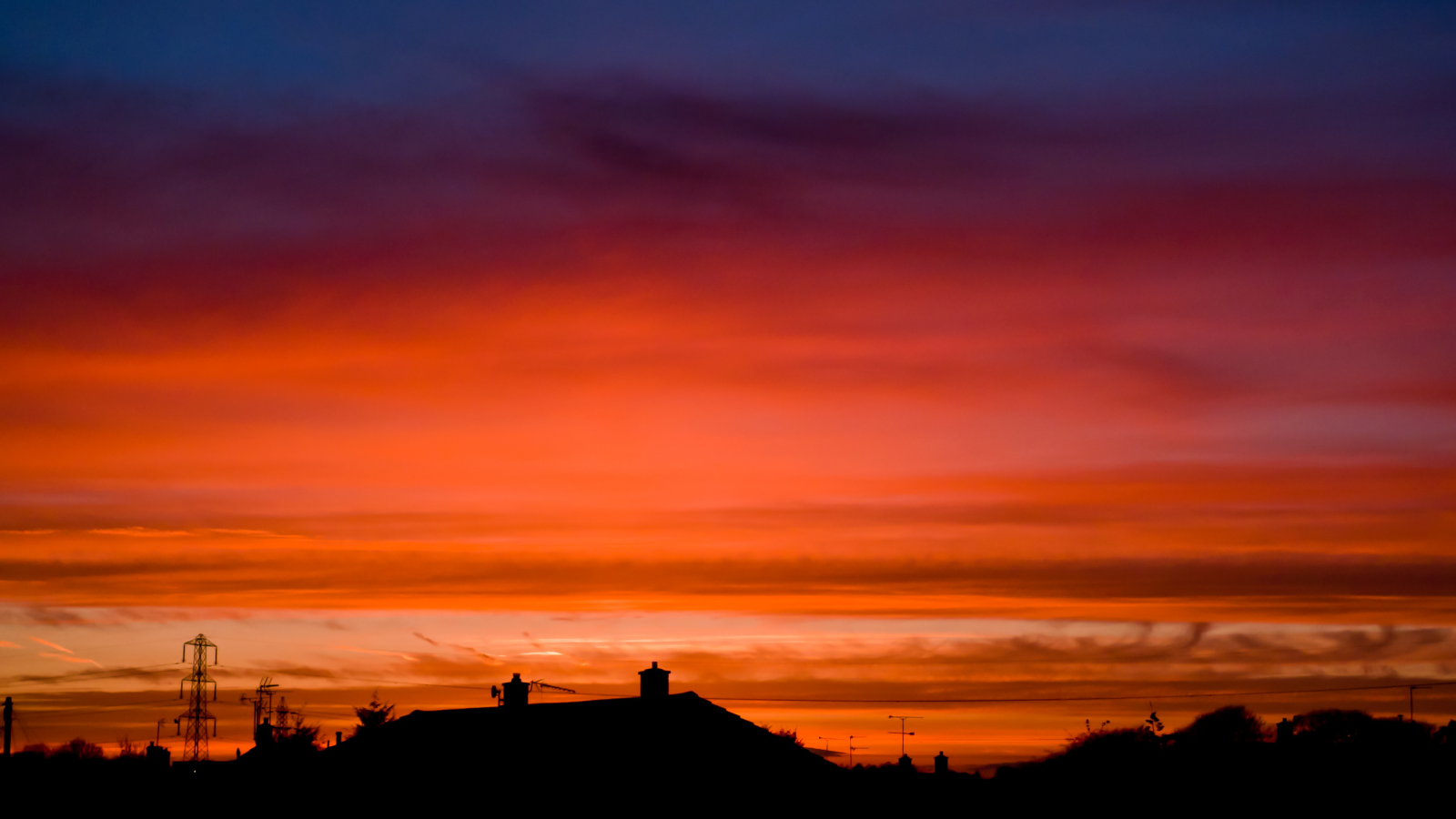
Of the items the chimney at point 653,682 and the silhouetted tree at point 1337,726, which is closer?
the chimney at point 653,682

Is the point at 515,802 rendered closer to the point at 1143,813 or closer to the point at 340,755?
the point at 340,755

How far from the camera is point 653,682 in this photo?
49.6 m

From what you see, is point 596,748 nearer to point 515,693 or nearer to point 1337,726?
point 515,693

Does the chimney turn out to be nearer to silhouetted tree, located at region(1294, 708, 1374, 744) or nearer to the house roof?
the house roof

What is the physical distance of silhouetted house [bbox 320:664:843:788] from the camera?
145ft

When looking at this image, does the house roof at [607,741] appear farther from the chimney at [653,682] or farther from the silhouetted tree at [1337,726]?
the silhouetted tree at [1337,726]

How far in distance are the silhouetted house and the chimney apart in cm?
3

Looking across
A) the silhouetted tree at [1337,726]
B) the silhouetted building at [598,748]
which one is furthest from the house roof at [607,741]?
the silhouetted tree at [1337,726]

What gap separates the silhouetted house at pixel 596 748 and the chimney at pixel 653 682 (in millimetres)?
31

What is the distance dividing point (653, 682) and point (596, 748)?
508cm

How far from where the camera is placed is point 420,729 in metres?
48.9

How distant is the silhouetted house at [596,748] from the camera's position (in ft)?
145

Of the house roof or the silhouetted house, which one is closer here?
the silhouetted house

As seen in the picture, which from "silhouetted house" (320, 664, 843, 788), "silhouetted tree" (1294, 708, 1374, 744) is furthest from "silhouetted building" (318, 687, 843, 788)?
"silhouetted tree" (1294, 708, 1374, 744)
